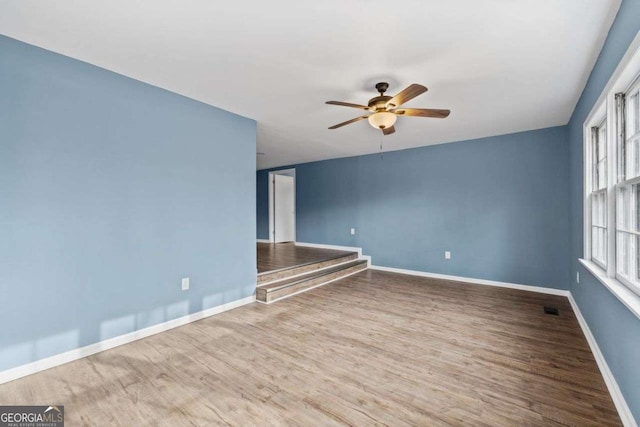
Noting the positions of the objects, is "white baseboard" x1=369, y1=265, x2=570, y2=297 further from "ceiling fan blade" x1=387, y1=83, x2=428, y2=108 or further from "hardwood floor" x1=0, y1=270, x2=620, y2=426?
"ceiling fan blade" x1=387, y1=83, x2=428, y2=108

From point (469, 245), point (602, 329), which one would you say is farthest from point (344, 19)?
point (469, 245)

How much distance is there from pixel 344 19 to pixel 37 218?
2634 millimetres

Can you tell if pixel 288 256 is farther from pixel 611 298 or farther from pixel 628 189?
pixel 628 189

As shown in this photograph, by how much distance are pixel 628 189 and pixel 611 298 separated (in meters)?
0.75

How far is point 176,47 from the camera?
2.19 meters

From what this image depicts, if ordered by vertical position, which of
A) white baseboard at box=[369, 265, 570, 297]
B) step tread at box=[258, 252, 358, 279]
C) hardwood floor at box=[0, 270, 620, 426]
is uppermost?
step tread at box=[258, 252, 358, 279]

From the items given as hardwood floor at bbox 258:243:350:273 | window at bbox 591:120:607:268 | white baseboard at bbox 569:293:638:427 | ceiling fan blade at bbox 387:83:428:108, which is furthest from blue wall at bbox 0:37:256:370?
window at bbox 591:120:607:268

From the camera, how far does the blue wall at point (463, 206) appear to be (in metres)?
4.22

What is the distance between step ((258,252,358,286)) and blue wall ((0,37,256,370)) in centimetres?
75

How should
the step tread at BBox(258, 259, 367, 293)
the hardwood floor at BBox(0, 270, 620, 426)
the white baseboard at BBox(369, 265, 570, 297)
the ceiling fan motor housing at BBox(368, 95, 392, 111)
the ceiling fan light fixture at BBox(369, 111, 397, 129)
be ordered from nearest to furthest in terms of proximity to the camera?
the hardwood floor at BBox(0, 270, 620, 426)
the ceiling fan motor housing at BBox(368, 95, 392, 111)
the ceiling fan light fixture at BBox(369, 111, 397, 129)
the step tread at BBox(258, 259, 367, 293)
the white baseboard at BBox(369, 265, 570, 297)

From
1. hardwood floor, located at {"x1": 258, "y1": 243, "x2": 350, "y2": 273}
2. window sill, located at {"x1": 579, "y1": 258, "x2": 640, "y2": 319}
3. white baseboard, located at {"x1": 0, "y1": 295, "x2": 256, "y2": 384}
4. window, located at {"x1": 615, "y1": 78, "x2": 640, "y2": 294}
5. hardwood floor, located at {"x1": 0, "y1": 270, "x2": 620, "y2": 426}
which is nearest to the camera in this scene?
window sill, located at {"x1": 579, "y1": 258, "x2": 640, "y2": 319}

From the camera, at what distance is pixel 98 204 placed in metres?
2.49

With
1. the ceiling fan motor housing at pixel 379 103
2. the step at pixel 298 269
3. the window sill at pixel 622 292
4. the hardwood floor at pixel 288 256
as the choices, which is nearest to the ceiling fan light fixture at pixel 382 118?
the ceiling fan motor housing at pixel 379 103

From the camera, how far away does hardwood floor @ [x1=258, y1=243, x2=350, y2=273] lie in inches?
195
